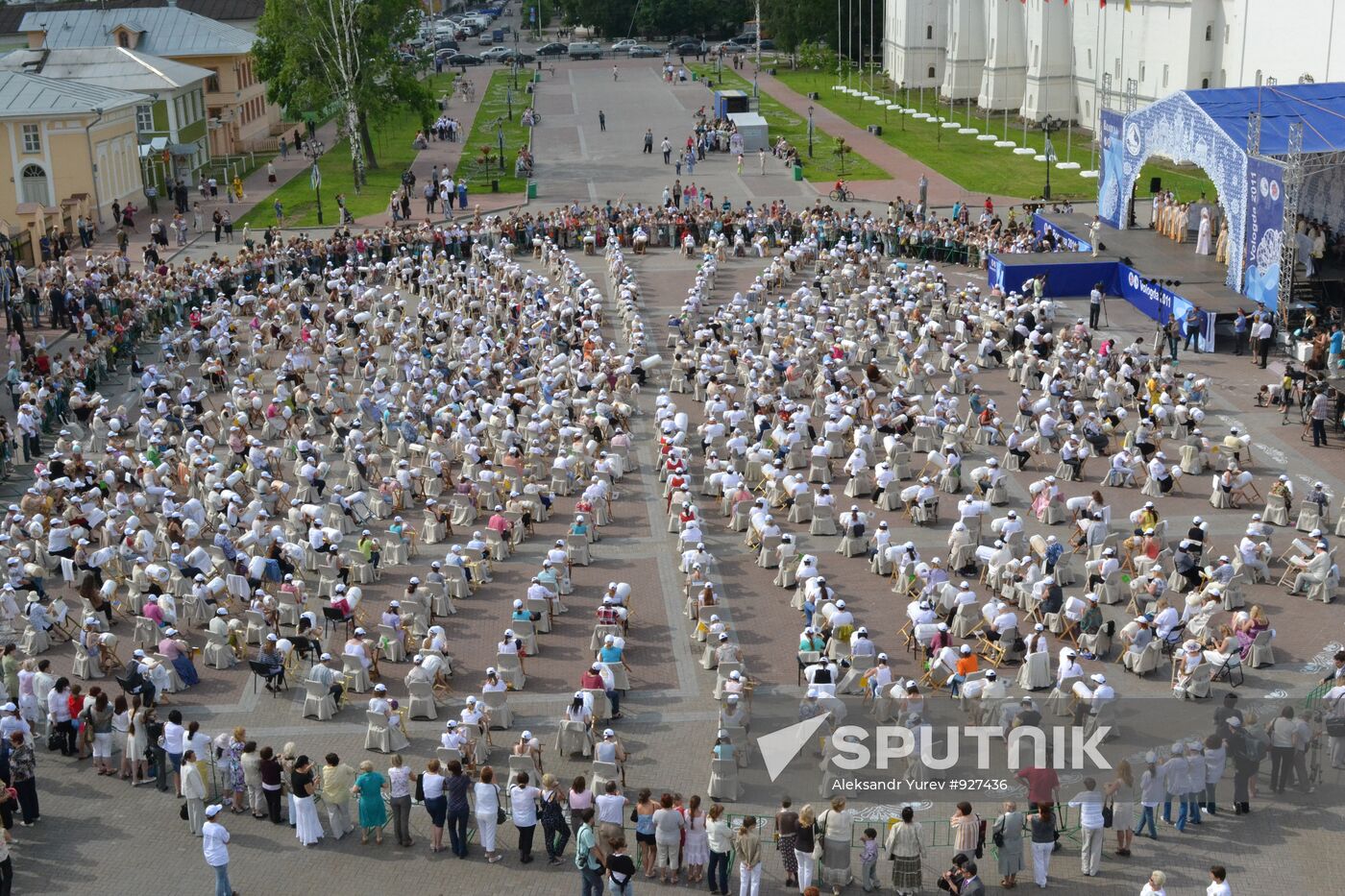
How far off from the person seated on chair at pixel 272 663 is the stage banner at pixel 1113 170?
1296 inches

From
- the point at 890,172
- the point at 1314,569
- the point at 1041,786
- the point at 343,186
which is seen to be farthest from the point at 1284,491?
the point at 343,186

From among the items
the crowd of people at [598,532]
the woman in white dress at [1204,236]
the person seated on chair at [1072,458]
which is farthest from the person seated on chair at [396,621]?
the woman in white dress at [1204,236]

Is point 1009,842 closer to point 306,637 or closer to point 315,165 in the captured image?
point 306,637

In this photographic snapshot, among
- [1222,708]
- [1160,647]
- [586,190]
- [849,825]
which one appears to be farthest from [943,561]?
[586,190]

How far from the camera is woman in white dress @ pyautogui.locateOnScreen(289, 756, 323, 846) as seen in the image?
1880cm

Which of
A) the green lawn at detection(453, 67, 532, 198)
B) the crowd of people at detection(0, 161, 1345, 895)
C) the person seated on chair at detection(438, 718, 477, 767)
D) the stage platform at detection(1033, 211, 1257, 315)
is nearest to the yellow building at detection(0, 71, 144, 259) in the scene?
the crowd of people at detection(0, 161, 1345, 895)

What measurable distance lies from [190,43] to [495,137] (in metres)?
15.3

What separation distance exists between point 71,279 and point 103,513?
67.0ft

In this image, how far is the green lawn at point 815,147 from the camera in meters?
66.6

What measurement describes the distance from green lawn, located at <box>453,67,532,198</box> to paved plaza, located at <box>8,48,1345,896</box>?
117ft

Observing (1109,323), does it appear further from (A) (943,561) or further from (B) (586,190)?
(B) (586,190)

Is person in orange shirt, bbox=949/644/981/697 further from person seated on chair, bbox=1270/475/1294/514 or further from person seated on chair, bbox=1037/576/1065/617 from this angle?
person seated on chair, bbox=1270/475/1294/514

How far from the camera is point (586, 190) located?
214 ft

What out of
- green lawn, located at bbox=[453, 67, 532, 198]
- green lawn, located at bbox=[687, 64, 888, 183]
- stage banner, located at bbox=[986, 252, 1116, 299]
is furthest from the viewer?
green lawn, located at bbox=[453, 67, 532, 198]
